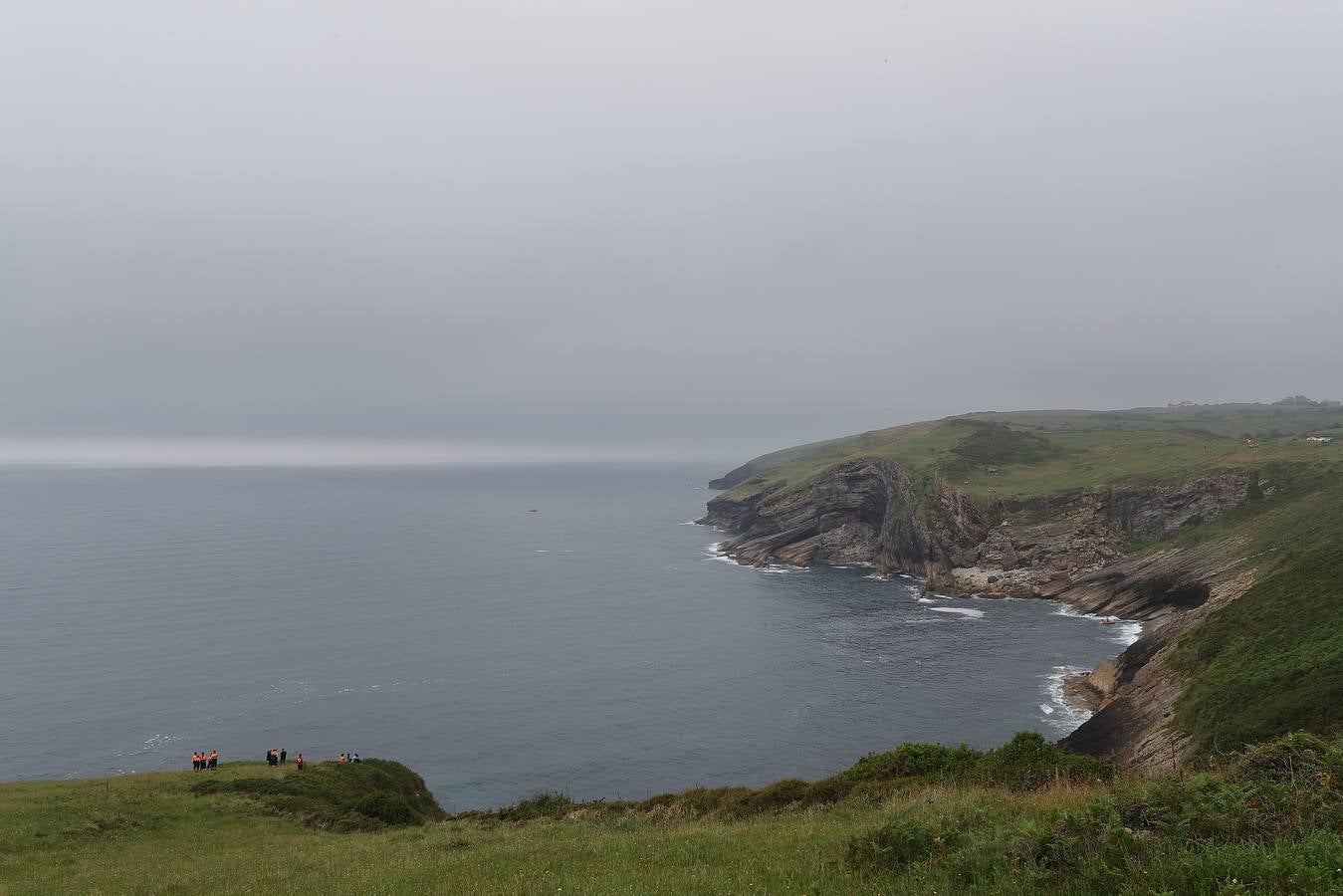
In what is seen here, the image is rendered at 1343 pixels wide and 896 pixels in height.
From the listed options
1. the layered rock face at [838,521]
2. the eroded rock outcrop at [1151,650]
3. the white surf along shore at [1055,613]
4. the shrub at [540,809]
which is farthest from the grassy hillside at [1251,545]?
the shrub at [540,809]

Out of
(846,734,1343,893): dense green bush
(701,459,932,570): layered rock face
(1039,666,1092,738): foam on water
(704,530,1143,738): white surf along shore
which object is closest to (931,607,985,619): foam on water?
(704,530,1143,738): white surf along shore

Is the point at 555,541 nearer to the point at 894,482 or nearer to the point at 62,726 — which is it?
the point at 894,482

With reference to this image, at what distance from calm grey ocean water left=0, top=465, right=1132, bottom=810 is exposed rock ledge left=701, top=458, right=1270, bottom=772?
6749mm

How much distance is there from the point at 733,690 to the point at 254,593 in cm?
8512

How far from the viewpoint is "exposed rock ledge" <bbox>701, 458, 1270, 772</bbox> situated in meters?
48.1

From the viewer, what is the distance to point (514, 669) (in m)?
75.2

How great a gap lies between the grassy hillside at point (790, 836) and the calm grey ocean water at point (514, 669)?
24.4 m

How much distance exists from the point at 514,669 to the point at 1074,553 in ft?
299

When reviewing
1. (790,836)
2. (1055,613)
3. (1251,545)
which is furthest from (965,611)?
(790,836)

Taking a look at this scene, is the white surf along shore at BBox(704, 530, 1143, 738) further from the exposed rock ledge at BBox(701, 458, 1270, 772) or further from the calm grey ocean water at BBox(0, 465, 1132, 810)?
the exposed rock ledge at BBox(701, 458, 1270, 772)

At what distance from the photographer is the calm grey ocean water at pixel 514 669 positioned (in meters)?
53.8

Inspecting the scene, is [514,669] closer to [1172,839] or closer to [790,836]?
[790,836]

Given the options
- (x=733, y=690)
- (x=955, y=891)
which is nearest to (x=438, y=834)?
(x=955, y=891)

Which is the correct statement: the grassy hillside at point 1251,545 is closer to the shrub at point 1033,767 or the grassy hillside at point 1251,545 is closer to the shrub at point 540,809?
the shrub at point 1033,767
